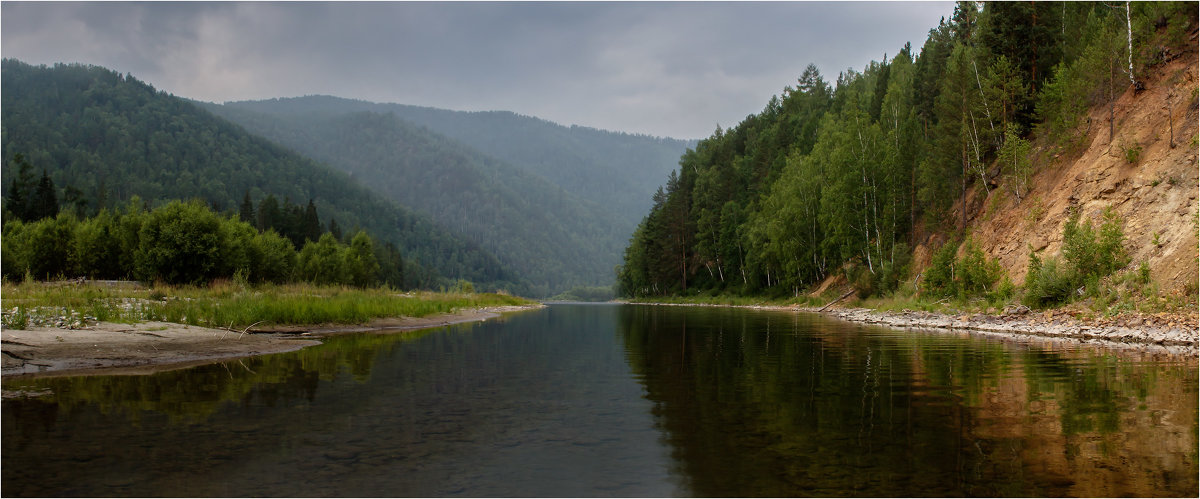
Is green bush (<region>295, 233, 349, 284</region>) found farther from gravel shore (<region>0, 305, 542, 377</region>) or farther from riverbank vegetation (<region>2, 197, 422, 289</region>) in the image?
gravel shore (<region>0, 305, 542, 377</region>)

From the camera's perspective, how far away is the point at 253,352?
18062mm

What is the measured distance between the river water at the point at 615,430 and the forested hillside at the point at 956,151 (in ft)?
70.3

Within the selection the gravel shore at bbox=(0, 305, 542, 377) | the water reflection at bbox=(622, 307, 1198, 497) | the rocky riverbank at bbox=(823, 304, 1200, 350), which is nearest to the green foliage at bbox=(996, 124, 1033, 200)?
the rocky riverbank at bbox=(823, 304, 1200, 350)

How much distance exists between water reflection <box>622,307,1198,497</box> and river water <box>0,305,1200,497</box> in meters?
0.04

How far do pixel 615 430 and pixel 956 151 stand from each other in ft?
155

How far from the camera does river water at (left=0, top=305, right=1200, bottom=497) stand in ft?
20.7

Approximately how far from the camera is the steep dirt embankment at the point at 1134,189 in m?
26.5

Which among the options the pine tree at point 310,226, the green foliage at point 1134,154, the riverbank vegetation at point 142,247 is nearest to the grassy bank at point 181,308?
the riverbank vegetation at point 142,247

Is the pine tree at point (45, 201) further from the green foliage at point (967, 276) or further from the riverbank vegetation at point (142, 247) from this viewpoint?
the green foliage at point (967, 276)

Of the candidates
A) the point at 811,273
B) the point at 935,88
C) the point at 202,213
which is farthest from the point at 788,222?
the point at 202,213

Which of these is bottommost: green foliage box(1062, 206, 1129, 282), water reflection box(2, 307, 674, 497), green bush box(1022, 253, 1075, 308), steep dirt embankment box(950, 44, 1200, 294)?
water reflection box(2, 307, 674, 497)

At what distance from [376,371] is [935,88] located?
200 feet

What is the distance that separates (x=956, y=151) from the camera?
4703cm

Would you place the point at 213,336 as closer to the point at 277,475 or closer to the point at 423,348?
the point at 423,348
